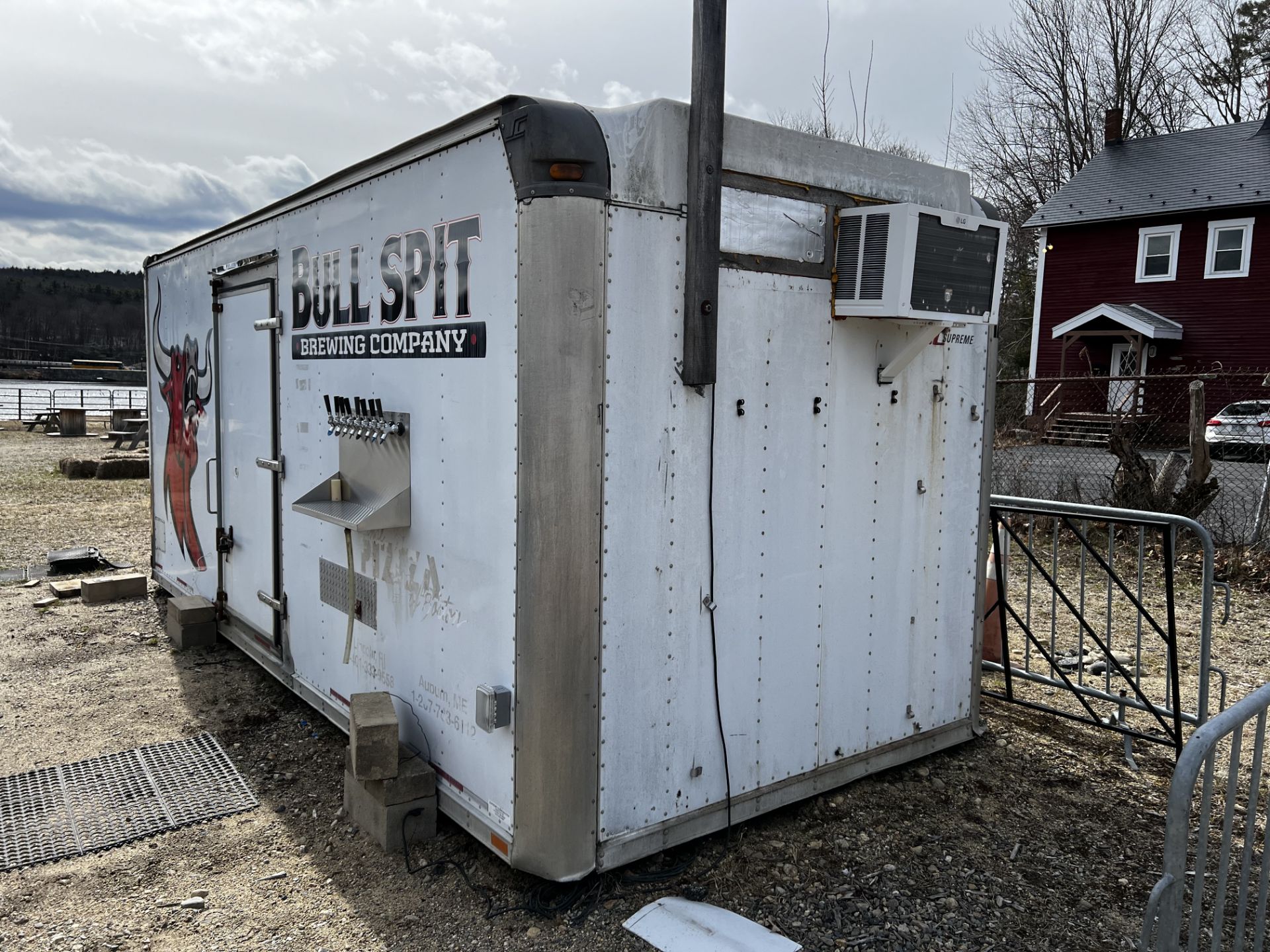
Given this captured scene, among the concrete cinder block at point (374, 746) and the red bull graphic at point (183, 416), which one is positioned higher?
the red bull graphic at point (183, 416)

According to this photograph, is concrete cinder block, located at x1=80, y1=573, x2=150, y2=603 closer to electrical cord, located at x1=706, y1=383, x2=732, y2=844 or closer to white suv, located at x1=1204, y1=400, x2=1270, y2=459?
electrical cord, located at x1=706, y1=383, x2=732, y2=844

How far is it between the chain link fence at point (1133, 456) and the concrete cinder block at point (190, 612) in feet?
18.1

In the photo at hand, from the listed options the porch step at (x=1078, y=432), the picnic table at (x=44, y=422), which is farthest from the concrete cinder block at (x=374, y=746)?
the picnic table at (x=44, y=422)

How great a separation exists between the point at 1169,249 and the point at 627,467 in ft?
77.4

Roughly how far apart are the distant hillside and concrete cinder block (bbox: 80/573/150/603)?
8232 cm

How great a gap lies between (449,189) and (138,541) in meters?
8.21

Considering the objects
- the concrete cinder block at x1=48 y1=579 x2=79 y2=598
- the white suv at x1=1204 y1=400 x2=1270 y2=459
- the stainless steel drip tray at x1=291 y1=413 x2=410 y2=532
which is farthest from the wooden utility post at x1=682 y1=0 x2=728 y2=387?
the white suv at x1=1204 y1=400 x2=1270 y2=459

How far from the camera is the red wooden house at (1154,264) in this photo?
68.5 feet

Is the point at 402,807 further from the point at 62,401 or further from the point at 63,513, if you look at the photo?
the point at 62,401

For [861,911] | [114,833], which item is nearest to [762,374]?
[861,911]

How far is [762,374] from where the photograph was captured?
3586mm

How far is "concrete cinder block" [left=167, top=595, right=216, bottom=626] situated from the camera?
6082 mm

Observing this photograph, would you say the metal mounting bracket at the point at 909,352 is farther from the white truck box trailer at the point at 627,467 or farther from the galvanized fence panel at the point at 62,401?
the galvanized fence panel at the point at 62,401

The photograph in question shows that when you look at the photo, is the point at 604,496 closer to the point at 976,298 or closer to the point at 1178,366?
the point at 976,298
